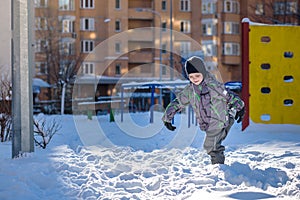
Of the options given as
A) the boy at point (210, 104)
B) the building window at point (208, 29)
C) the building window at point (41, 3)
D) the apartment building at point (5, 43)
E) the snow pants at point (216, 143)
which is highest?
the building window at point (41, 3)

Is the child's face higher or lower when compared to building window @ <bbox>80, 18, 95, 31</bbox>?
lower

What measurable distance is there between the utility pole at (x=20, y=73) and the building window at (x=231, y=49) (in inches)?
1668

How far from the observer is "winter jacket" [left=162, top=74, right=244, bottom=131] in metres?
6.00

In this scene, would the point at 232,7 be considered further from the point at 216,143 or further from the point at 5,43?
the point at 216,143

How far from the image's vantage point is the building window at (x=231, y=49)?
48347mm

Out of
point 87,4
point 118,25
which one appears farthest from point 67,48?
point 87,4

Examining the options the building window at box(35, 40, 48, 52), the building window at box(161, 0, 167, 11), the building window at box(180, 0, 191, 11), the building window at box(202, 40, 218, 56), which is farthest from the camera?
the building window at box(180, 0, 191, 11)

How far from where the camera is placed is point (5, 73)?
482 inches

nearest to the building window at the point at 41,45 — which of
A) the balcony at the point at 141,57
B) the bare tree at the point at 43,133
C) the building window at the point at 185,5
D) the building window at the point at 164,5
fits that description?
the balcony at the point at 141,57

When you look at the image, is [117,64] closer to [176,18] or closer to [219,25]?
[176,18]

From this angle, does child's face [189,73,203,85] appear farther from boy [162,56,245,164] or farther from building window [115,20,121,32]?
building window [115,20,121,32]

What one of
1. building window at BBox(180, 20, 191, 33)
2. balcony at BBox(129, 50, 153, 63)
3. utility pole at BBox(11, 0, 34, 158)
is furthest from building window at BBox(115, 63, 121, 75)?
utility pole at BBox(11, 0, 34, 158)

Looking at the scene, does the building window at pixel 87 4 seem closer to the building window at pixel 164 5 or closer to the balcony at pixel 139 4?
the balcony at pixel 139 4

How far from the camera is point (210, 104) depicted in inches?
237
